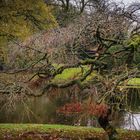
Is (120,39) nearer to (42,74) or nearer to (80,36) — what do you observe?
(80,36)

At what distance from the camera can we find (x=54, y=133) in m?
14.5

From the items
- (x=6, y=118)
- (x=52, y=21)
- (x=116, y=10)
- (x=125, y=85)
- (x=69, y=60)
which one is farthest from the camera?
(x=52, y=21)

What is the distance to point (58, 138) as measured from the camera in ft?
45.1

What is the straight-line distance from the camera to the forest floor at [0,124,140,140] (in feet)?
45.6

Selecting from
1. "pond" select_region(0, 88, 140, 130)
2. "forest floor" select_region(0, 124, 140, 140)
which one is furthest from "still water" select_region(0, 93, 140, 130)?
"forest floor" select_region(0, 124, 140, 140)

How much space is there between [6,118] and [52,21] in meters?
10.3

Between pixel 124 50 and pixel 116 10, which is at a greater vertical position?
pixel 116 10

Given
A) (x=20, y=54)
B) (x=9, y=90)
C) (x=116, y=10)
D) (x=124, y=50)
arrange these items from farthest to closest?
(x=20, y=54), (x=116, y=10), (x=124, y=50), (x=9, y=90)

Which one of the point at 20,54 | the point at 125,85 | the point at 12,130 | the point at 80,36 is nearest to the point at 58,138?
the point at 12,130

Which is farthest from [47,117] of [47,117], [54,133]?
[54,133]

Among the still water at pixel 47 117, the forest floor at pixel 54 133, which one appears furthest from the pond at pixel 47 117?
the forest floor at pixel 54 133

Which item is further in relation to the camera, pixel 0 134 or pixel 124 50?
pixel 0 134

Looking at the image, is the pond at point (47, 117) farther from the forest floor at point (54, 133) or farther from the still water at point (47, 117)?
the forest floor at point (54, 133)

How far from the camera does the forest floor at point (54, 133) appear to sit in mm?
13914
